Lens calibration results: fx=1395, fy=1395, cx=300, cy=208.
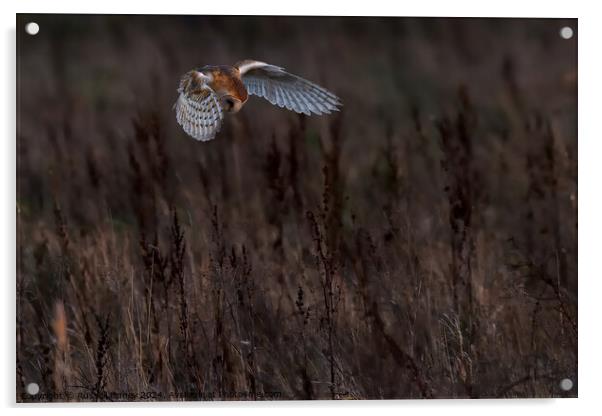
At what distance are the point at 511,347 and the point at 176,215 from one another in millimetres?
1296

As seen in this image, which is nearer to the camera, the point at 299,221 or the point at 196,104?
the point at 196,104

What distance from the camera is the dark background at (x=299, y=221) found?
4.95 meters

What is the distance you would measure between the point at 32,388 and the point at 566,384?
1.90m

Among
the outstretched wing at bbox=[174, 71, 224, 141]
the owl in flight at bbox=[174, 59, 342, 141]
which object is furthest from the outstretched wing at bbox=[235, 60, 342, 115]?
the outstretched wing at bbox=[174, 71, 224, 141]

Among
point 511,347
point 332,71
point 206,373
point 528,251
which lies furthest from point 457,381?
point 332,71

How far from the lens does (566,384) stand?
16.4 ft

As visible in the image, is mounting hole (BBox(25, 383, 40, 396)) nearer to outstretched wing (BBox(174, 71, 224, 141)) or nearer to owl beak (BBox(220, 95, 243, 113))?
outstretched wing (BBox(174, 71, 224, 141))

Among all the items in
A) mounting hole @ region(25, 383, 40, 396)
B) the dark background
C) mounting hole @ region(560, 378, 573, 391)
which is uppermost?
the dark background

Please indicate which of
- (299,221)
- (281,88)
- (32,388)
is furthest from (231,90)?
Result: (32,388)

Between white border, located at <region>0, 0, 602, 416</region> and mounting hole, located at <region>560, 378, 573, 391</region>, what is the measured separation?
0.13 feet

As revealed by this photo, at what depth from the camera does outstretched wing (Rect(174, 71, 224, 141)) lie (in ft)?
16.6
